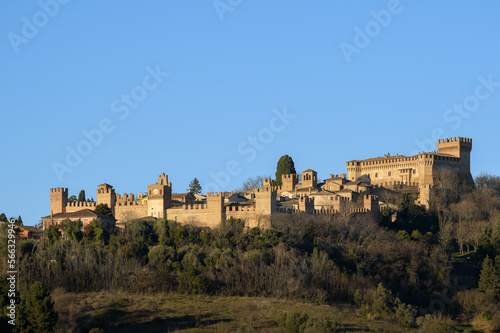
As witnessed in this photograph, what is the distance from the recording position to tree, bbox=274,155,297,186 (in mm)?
80500

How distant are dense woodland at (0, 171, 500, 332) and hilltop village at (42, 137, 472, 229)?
1.84 metres

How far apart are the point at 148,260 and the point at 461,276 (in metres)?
19.4

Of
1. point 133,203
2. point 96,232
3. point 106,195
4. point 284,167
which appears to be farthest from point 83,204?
point 284,167

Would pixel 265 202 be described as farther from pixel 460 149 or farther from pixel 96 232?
pixel 460 149

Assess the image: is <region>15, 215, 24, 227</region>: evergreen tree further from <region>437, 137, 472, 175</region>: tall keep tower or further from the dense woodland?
<region>437, 137, 472, 175</region>: tall keep tower

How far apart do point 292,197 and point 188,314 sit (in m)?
25.1

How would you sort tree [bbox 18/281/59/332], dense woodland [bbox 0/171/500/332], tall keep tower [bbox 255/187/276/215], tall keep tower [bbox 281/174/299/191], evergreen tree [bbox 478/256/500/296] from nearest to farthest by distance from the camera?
tree [bbox 18/281/59/332]
dense woodland [bbox 0/171/500/332]
evergreen tree [bbox 478/256/500/296]
tall keep tower [bbox 255/187/276/215]
tall keep tower [bbox 281/174/299/191]

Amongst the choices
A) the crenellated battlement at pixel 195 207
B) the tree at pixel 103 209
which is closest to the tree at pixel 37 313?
the crenellated battlement at pixel 195 207

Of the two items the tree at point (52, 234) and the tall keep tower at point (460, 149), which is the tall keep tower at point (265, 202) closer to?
the tree at point (52, 234)

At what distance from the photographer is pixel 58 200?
6762 cm

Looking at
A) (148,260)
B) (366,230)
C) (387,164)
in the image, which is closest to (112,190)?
(148,260)

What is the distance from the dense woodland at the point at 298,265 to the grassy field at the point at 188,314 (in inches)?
46.0

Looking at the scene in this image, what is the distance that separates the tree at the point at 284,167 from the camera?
80500mm

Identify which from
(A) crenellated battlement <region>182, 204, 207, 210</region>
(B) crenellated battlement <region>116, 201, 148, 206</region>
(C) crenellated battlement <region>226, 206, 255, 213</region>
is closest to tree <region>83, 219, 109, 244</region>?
(B) crenellated battlement <region>116, 201, 148, 206</region>
